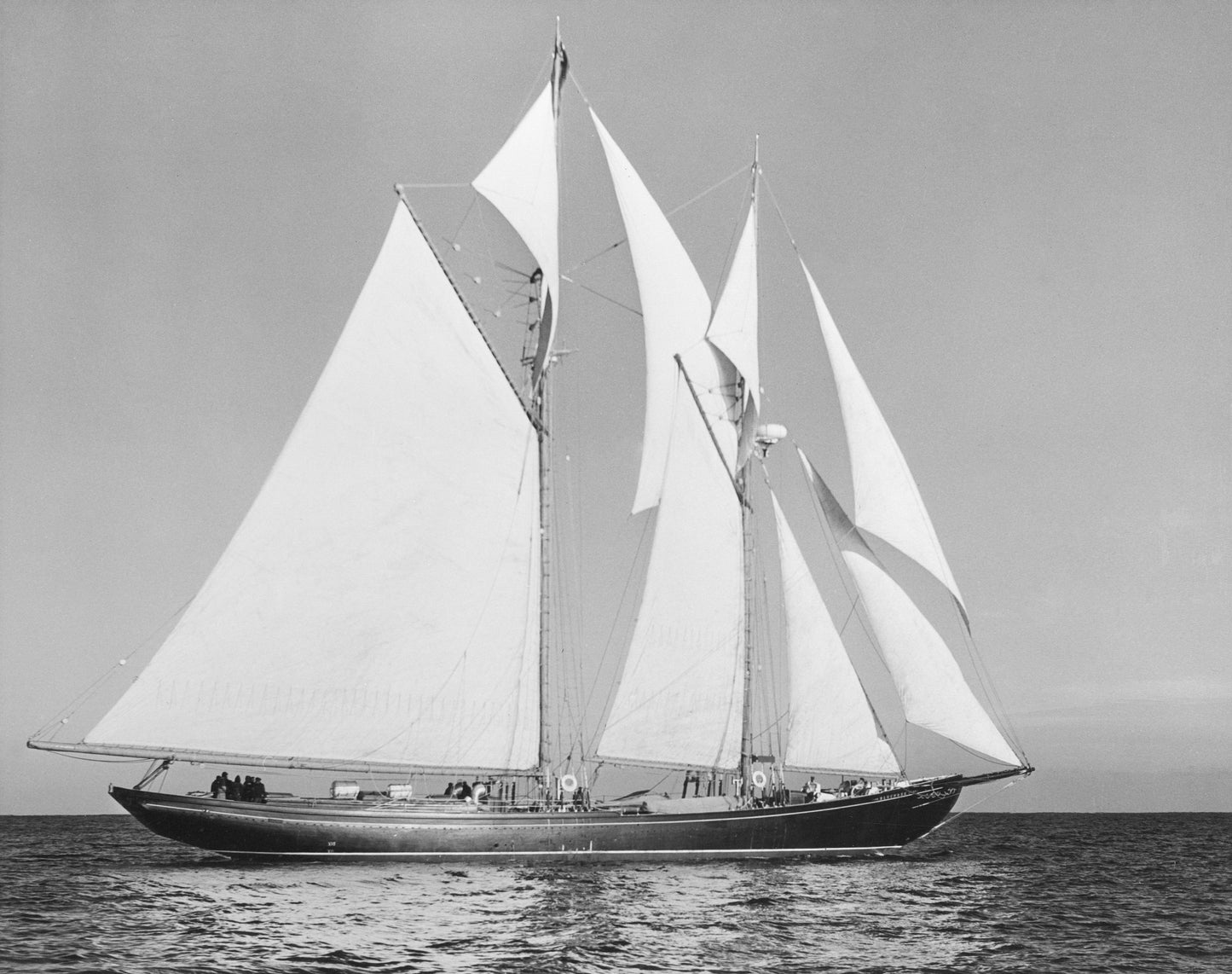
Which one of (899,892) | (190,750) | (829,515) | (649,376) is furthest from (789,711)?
(190,750)

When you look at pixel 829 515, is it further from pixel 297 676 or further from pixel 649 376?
pixel 297 676

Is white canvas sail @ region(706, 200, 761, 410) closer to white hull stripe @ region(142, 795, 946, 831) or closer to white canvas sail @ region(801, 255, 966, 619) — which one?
white canvas sail @ region(801, 255, 966, 619)

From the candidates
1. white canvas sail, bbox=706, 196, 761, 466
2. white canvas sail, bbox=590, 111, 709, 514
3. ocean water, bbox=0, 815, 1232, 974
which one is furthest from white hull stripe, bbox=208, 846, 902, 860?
white canvas sail, bbox=706, 196, 761, 466

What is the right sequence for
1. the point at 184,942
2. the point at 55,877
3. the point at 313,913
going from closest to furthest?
the point at 184,942
the point at 313,913
the point at 55,877

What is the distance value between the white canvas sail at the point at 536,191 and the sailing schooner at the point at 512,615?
0.13 meters

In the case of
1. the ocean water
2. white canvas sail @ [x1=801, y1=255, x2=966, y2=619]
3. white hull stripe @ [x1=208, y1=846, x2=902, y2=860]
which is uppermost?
white canvas sail @ [x1=801, y1=255, x2=966, y2=619]

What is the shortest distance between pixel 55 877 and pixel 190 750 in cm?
886

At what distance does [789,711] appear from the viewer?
160ft

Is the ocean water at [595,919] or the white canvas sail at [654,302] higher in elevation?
the white canvas sail at [654,302]

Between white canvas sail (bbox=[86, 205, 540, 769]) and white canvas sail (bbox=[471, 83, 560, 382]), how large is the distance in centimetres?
341

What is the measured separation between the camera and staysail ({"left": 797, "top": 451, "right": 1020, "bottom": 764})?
4781cm

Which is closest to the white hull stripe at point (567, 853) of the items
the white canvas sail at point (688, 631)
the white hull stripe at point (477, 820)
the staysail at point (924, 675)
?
the white hull stripe at point (477, 820)

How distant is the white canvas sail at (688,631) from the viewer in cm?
4716

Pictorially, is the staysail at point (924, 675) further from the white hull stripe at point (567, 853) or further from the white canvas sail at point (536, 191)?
the white canvas sail at point (536, 191)
